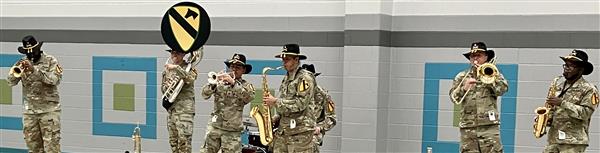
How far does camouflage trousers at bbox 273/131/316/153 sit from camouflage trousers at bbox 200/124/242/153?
691 mm

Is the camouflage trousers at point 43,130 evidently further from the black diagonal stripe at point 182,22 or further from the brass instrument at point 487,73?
the brass instrument at point 487,73

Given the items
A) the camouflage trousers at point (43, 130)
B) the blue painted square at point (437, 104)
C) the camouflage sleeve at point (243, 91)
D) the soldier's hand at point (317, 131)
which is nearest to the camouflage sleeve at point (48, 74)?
the camouflage trousers at point (43, 130)

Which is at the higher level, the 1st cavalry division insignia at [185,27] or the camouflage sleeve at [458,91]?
the 1st cavalry division insignia at [185,27]

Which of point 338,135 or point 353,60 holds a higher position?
point 353,60

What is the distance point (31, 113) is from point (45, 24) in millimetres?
2193

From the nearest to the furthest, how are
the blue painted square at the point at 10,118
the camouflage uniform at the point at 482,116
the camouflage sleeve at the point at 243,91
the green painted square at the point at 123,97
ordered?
1. the camouflage uniform at the point at 482,116
2. the camouflage sleeve at the point at 243,91
3. the green painted square at the point at 123,97
4. the blue painted square at the point at 10,118

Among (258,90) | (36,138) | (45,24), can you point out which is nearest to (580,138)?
(258,90)

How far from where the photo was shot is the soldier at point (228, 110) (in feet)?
26.5

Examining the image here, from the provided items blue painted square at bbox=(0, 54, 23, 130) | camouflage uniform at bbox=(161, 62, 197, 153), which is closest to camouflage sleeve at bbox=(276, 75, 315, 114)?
camouflage uniform at bbox=(161, 62, 197, 153)

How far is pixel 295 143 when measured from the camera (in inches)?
293

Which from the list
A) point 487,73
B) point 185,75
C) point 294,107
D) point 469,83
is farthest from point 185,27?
point 487,73

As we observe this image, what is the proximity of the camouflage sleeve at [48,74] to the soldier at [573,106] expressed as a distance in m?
5.30

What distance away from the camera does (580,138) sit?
273 inches

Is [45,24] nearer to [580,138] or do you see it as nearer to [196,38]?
[196,38]
